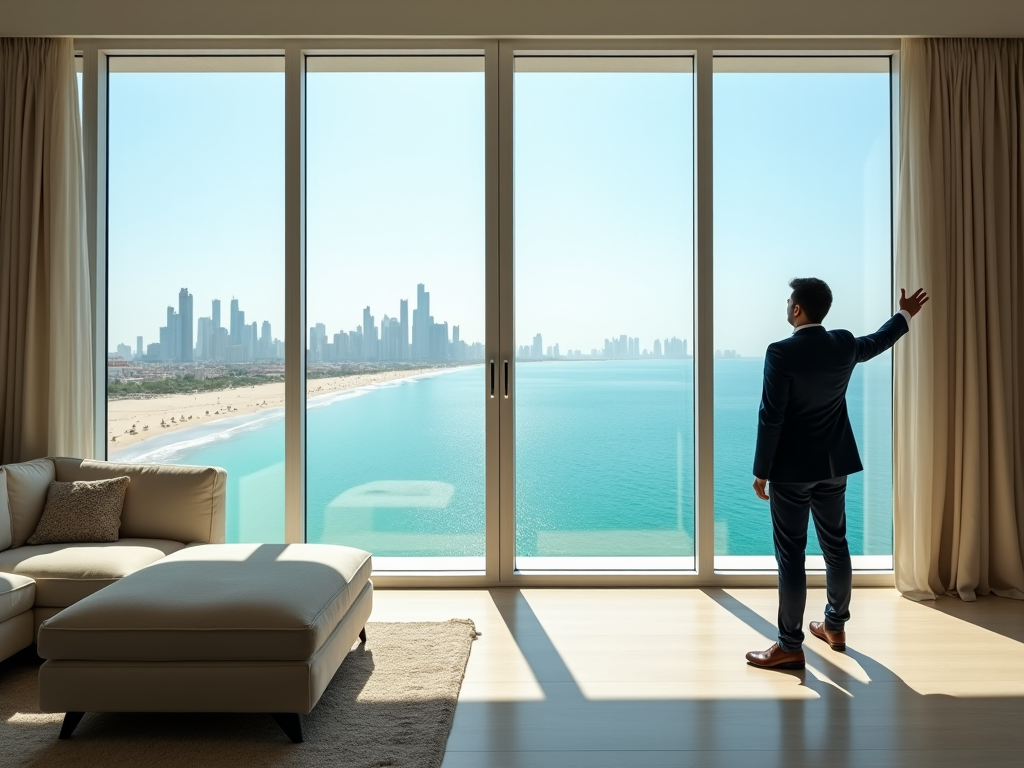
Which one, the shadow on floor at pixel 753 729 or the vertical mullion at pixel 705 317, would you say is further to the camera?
the vertical mullion at pixel 705 317

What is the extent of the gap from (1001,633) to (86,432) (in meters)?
4.85

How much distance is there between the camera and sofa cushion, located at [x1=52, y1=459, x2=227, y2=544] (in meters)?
3.81

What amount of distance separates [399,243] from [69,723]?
2879mm

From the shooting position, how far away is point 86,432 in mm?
4332

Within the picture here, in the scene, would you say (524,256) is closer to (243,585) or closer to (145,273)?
(145,273)

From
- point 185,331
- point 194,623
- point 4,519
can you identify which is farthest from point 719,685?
point 185,331

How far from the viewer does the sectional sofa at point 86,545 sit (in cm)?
318

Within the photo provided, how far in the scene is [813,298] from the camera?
3121 millimetres

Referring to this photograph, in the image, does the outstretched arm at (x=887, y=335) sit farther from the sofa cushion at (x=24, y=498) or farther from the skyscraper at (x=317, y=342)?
the sofa cushion at (x=24, y=498)

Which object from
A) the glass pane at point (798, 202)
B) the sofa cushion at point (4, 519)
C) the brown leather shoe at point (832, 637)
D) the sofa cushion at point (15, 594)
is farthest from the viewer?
the glass pane at point (798, 202)

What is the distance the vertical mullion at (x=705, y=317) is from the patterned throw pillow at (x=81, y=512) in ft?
10.2

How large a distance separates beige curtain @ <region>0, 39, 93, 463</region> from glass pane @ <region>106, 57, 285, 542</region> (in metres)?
0.25

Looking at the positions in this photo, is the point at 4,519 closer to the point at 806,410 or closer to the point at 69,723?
the point at 69,723
